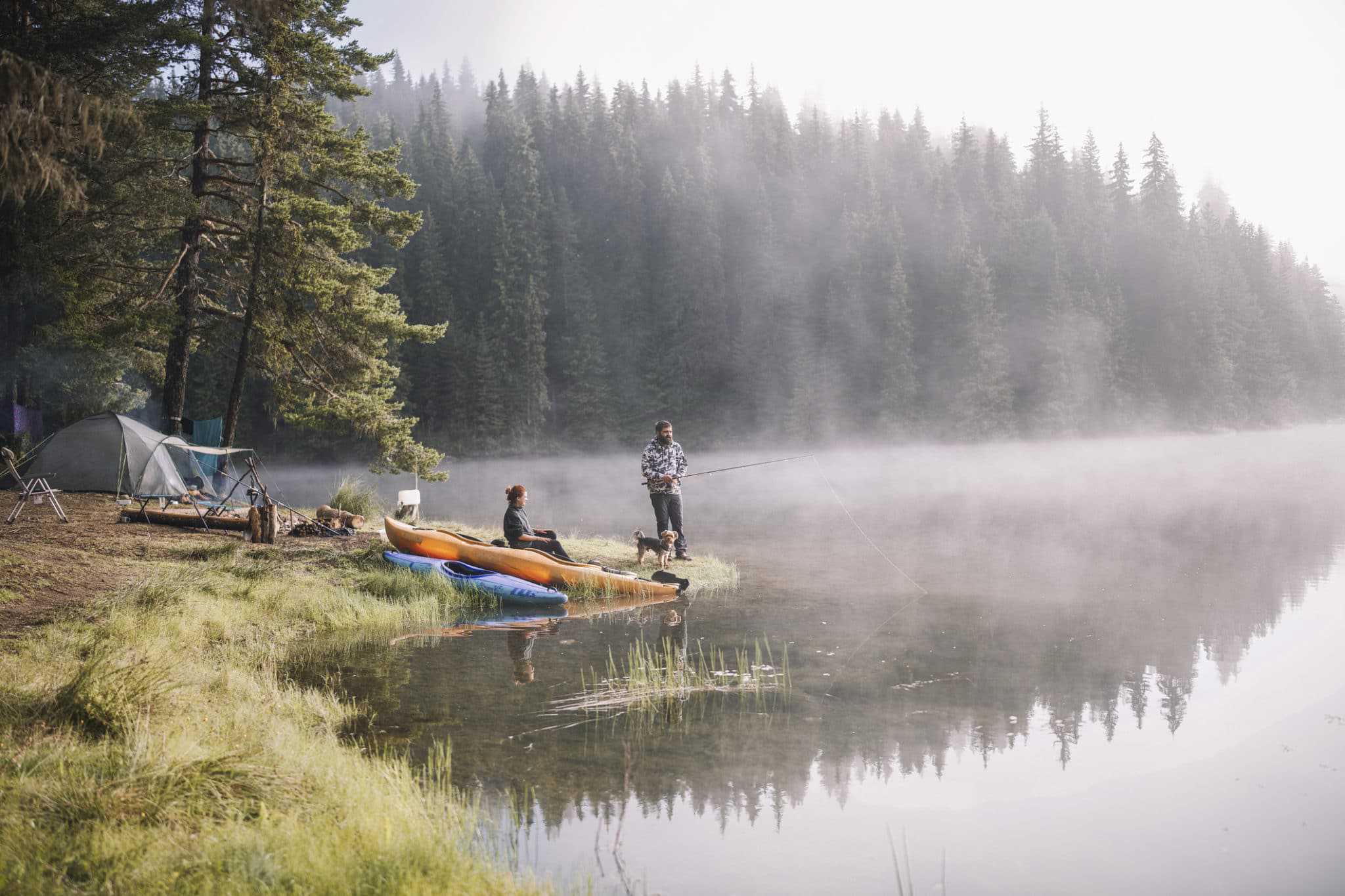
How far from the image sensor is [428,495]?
33.5 metres

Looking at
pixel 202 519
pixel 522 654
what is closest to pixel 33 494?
pixel 202 519

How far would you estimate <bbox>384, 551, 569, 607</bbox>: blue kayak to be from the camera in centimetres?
1136

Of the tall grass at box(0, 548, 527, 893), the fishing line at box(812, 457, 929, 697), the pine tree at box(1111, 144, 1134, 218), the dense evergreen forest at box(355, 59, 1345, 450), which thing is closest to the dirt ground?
the tall grass at box(0, 548, 527, 893)

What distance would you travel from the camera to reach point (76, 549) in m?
11.0

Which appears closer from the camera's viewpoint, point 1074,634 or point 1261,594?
point 1074,634

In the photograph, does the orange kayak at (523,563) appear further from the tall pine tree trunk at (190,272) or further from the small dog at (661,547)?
the tall pine tree trunk at (190,272)

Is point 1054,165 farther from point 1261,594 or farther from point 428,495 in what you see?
point 1261,594

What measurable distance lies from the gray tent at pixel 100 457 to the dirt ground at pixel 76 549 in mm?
485

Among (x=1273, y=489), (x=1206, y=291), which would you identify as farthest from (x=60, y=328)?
(x=1206, y=291)

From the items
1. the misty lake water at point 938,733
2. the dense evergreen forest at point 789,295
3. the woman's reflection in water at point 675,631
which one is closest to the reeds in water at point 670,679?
the woman's reflection in water at point 675,631

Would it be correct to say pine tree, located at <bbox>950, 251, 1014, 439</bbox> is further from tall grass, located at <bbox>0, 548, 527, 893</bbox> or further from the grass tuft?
the grass tuft

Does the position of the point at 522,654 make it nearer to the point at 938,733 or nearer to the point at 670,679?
the point at 670,679

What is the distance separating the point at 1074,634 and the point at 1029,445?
41.9 m

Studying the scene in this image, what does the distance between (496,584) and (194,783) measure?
728 cm
